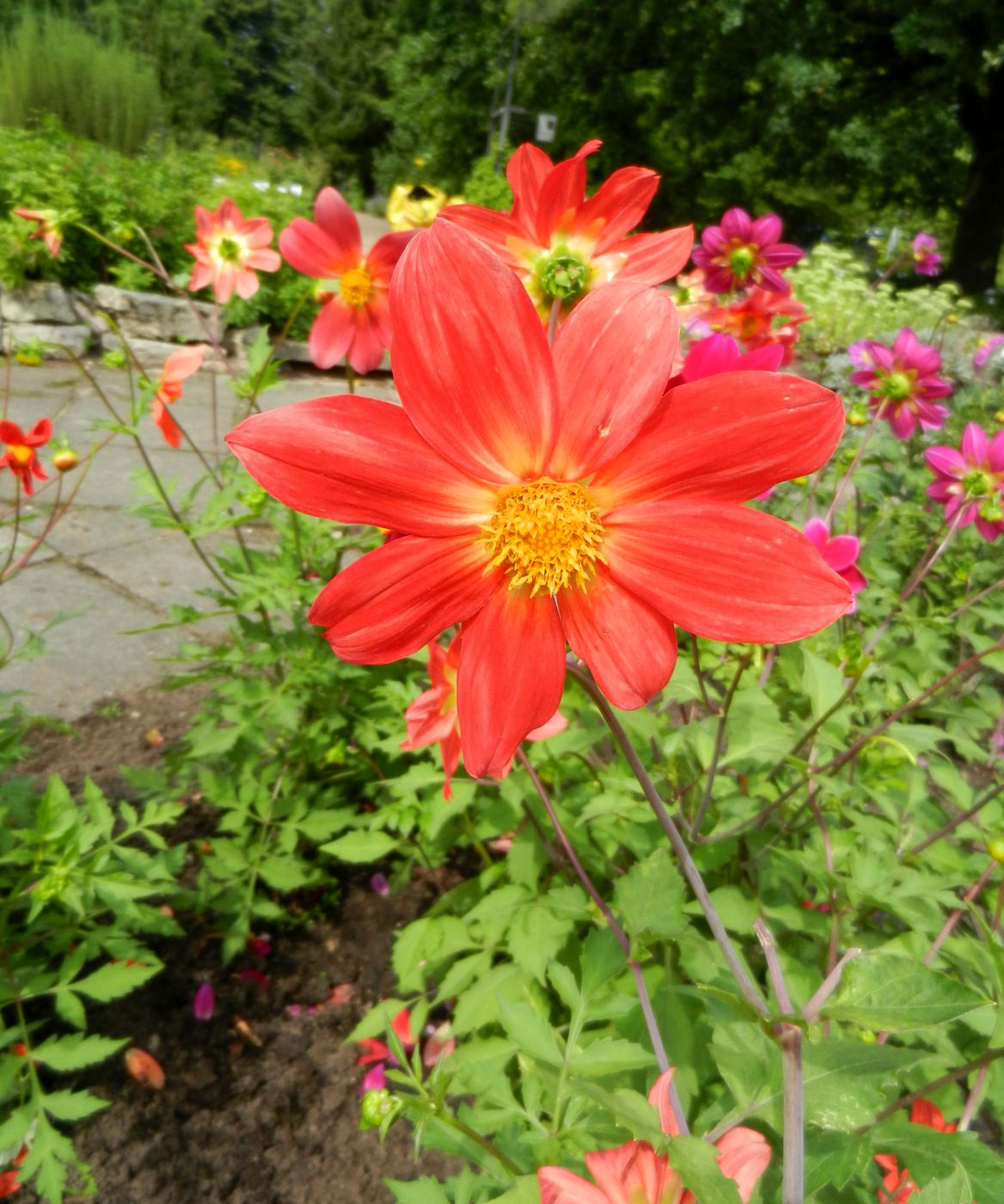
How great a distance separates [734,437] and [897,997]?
1.62 ft

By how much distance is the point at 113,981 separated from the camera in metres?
1.37

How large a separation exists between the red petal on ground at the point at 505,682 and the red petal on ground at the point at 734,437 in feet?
0.47

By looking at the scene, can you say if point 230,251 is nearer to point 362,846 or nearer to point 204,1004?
point 362,846

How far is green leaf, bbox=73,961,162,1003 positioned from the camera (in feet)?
4.40

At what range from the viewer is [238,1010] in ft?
5.69

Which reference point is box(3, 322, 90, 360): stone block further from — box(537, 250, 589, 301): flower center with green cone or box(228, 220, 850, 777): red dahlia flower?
box(228, 220, 850, 777): red dahlia flower

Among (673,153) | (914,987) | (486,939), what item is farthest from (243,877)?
(673,153)

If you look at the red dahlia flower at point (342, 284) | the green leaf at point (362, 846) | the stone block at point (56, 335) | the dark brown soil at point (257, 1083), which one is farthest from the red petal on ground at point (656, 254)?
the stone block at point (56, 335)

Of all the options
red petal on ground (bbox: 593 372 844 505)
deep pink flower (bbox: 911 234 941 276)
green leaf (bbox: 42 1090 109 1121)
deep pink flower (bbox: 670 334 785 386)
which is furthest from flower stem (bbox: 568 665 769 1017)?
deep pink flower (bbox: 911 234 941 276)

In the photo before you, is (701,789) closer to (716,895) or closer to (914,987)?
(716,895)

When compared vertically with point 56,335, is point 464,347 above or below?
above

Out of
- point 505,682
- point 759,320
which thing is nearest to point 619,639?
point 505,682

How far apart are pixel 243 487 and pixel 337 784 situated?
801 millimetres

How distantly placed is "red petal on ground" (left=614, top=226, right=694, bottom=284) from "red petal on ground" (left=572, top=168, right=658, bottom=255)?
0.06ft
